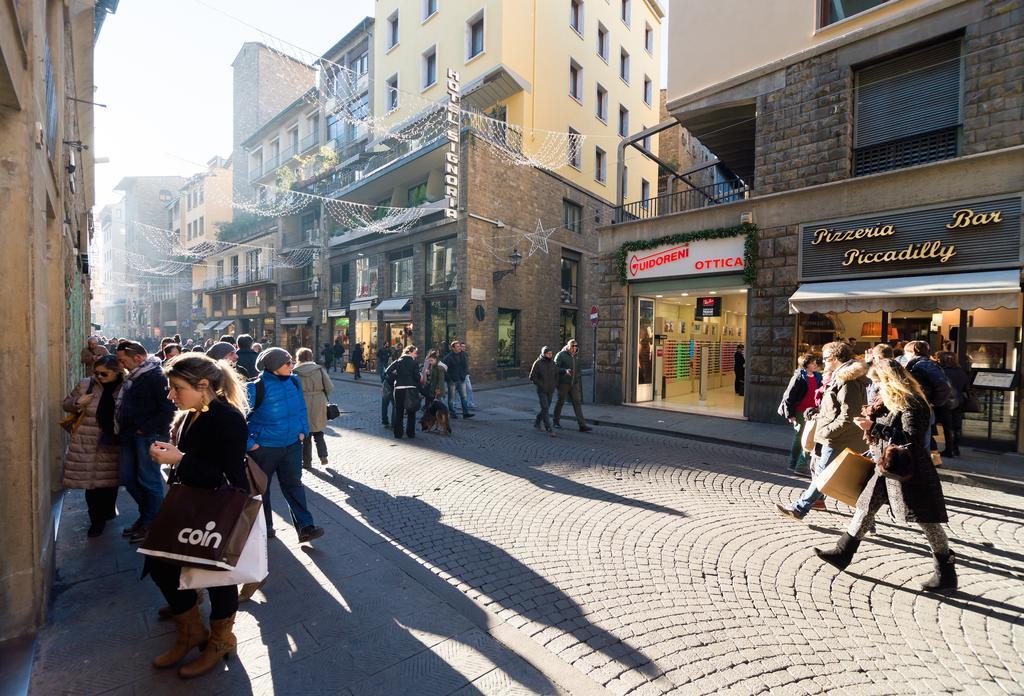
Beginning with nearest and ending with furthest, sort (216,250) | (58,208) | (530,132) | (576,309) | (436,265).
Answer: (58,208), (530,132), (436,265), (576,309), (216,250)

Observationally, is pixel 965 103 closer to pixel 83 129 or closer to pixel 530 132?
pixel 530 132

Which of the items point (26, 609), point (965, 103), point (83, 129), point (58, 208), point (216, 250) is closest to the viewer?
point (26, 609)

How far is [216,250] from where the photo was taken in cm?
3684

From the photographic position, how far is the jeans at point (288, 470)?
13.1 feet

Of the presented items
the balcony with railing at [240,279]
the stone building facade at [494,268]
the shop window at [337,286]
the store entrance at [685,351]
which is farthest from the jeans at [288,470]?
the balcony with railing at [240,279]

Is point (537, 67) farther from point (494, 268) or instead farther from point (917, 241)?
point (917, 241)

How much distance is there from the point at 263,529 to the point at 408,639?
1099 mm

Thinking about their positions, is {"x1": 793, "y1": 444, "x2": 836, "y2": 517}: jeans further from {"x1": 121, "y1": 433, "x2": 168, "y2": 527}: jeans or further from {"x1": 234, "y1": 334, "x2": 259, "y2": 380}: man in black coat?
{"x1": 234, "y1": 334, "x2": 259, "y2": 380}: man in black coat

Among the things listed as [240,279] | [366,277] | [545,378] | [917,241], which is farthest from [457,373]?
[240,279]

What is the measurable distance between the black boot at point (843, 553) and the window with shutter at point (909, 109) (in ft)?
31.0

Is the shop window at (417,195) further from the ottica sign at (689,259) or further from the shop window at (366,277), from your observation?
the ottica sign at (689,259)

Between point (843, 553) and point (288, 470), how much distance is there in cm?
465

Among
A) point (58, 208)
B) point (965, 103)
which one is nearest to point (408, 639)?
point (58, 208)

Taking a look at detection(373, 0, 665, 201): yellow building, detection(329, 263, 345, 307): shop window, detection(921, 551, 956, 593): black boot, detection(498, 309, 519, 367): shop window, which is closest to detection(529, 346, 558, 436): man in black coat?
detection(921, 551, 956, 593): black boot
